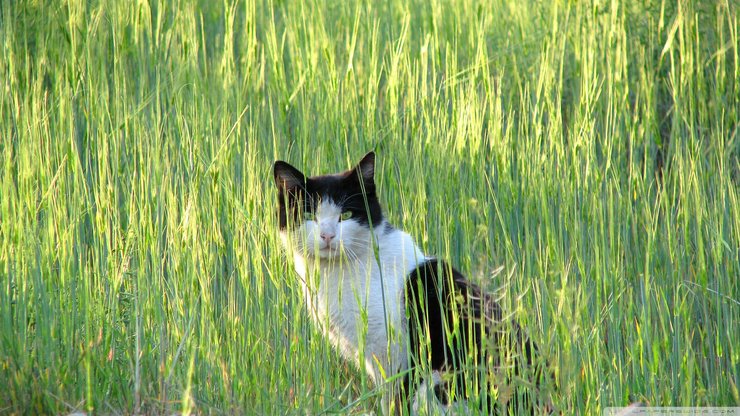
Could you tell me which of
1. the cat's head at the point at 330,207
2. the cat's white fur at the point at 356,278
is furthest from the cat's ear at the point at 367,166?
the cat's white fur at the point at 356,278

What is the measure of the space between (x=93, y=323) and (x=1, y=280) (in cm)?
23

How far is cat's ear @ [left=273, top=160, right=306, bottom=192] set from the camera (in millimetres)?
2016

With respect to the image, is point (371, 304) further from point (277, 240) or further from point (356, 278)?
point (277, 240)

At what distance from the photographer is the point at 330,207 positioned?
6.82ft

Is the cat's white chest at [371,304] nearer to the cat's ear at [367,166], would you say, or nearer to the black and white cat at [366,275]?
the black and white cat at [366,275]

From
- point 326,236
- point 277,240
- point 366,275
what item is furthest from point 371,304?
point 277,240

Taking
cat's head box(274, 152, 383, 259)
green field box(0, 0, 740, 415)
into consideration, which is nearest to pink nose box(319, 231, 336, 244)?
cat's head box(274, 152, 383, 259)

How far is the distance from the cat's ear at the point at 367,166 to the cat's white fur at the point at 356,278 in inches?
4.7

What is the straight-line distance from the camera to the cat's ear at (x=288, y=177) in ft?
6.61

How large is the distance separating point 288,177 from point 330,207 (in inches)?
5.6

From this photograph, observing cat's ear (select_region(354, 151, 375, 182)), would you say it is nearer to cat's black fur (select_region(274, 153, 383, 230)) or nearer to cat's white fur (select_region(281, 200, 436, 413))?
cat's black fur (select_region(274, 153, 383, 230))

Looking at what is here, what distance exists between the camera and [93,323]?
180 cm

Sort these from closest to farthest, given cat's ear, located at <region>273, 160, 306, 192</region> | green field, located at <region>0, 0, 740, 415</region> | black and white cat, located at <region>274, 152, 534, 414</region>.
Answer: green field, located at <region>0, 0, 740, 415</region> < black and white cat, located at <region>274, 152, 534, 414</region> < cat's ear, located at <region>273, 160, 306, 192</region>

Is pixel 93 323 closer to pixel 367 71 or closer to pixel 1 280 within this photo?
pixel 1 280
